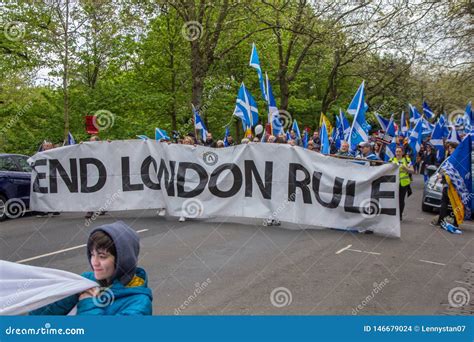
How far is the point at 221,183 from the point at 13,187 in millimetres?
5876

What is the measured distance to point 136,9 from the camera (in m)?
21.2

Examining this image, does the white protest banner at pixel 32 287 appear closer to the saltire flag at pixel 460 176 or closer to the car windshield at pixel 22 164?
the saltire flag at pixel 460 176

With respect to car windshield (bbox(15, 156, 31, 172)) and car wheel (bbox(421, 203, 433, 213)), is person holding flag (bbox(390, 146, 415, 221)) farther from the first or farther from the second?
car windshield (bbox(15, 156, 31, 172))

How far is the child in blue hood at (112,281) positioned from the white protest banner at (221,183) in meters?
6.58

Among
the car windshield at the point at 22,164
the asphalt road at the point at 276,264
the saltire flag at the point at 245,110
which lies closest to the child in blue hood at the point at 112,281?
the asphalt road at the point at 276,264

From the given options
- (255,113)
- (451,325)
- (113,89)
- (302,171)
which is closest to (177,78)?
(113,89)

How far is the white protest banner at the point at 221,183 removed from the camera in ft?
29.0

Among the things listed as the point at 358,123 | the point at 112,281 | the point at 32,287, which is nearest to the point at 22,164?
the point at 358,123

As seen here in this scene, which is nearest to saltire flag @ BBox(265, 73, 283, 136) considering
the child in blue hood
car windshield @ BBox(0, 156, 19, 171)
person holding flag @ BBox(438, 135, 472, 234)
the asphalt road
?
the asphalt road

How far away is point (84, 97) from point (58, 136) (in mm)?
2191

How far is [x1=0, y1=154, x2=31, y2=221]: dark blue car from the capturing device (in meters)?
12.0

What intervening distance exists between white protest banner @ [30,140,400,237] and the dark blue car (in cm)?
107

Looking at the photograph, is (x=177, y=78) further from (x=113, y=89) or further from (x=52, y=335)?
(x=52, y=335)

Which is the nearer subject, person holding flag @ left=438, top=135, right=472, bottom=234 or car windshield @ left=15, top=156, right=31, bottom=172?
person holding flag @ left=438, top=135, right=472, bottom=234
